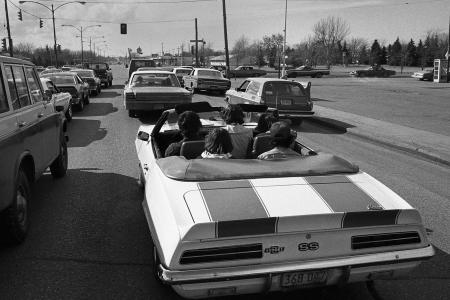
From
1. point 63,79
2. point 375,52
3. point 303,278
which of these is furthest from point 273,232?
point 375,52

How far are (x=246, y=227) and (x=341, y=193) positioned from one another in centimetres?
83

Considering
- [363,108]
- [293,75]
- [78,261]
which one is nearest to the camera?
[78,261]

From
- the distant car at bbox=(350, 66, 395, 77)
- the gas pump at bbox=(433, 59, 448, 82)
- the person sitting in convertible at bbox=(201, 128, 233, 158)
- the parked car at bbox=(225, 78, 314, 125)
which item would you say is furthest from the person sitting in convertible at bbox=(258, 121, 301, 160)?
the distant car at bbox=(350, 66, 395, 77)

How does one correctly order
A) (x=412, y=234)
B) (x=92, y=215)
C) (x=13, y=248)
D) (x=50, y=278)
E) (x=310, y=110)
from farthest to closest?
(x=310, y=110)
(x=92, y=215)
(x=13, y=248)
(x=50, y=278)
(x=412, y=234)

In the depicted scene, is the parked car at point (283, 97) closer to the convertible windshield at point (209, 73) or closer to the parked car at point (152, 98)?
the parked car at point (152, 98)

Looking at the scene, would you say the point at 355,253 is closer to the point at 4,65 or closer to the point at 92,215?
the point at 92,215

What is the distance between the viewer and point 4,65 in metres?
5.01

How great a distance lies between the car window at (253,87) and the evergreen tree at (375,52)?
101 m

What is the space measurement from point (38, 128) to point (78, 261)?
2.12m

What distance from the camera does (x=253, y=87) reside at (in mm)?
15227

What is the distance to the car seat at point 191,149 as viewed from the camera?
14.8 ft

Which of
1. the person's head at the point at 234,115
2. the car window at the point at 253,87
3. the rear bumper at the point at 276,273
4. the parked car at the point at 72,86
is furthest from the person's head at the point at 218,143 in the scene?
the parked car at the point at 72,86

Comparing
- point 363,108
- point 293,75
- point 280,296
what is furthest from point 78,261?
point 293,75

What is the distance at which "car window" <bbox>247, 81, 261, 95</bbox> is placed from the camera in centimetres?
1489
